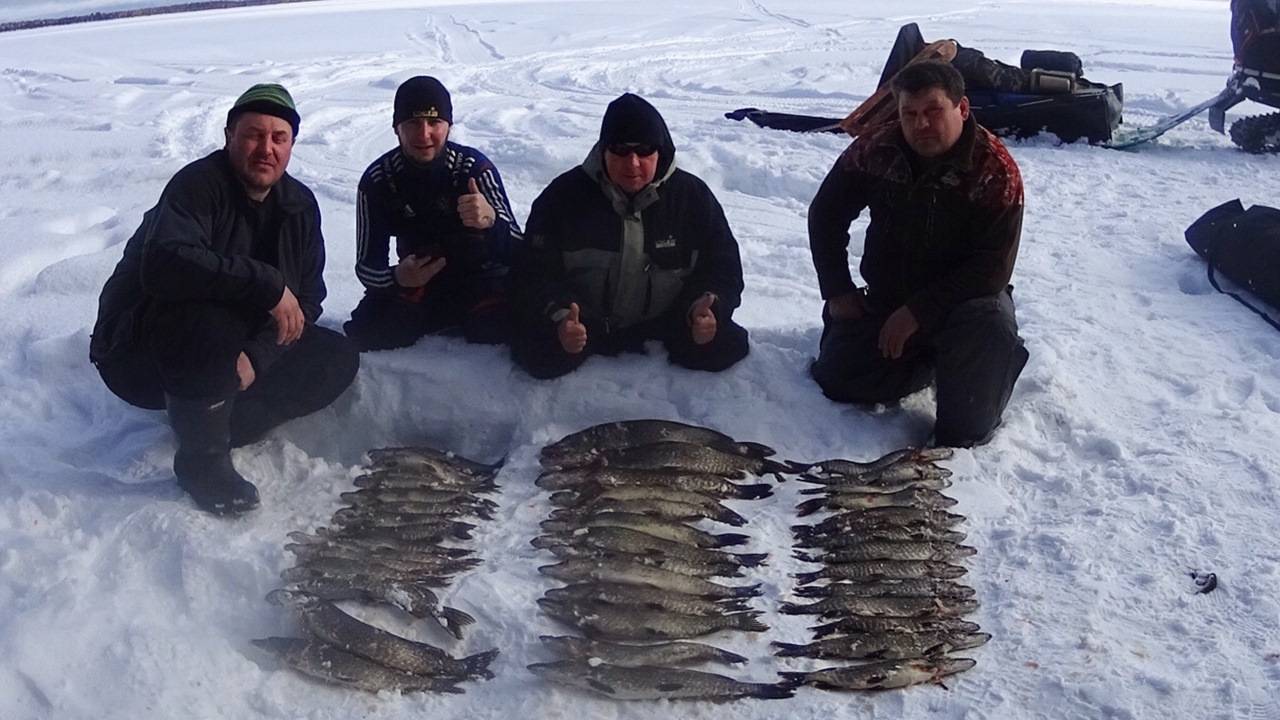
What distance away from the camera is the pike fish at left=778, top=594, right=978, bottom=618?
3.32 meters

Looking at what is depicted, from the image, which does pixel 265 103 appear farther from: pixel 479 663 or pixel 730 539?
pixel 730 539

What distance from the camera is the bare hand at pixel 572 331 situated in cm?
441

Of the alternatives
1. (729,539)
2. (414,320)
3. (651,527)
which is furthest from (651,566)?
(414,320)

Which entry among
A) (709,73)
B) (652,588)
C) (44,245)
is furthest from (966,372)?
(709,73)

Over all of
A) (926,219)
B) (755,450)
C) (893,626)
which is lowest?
(893,626)

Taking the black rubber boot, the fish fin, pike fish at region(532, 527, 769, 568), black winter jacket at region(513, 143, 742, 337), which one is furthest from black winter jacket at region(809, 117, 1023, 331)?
the black rubber boot

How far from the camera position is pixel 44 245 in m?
6.50

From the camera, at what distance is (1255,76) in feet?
31.0

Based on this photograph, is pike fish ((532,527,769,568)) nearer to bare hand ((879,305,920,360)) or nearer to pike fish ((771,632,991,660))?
pike fish ((771,632,991,660))

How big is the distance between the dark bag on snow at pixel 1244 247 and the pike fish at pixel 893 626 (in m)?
3.37

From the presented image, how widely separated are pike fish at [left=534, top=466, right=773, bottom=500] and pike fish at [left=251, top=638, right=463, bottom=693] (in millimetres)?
1168

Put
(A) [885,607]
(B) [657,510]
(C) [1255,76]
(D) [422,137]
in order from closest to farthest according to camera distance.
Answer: (A) [885,607] < (B) [657,510] < (D) [422,137] < (C) [1255,76]

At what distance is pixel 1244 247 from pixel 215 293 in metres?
5.57

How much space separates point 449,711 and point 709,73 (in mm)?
12270
